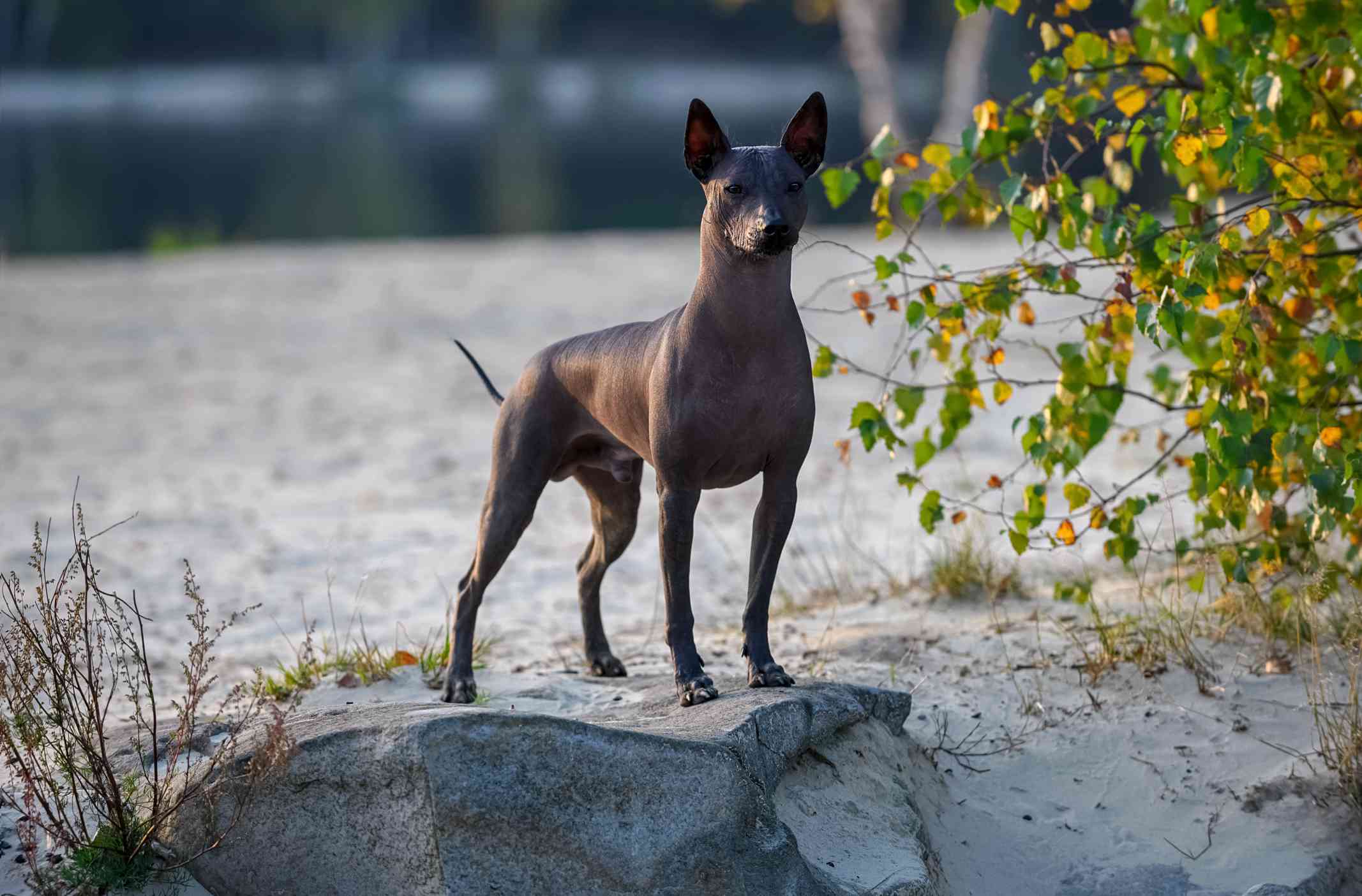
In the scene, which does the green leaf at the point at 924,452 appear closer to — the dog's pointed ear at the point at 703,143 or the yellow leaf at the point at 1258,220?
the yellow leaf at the point at 1258,220

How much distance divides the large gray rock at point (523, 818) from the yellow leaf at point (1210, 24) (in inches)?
101

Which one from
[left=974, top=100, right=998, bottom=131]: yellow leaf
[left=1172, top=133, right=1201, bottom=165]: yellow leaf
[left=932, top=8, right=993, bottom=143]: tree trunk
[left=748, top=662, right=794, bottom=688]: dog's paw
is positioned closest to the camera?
[left=748, top=662, right=794, bottom=688]: dog's paw

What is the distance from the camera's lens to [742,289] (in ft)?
12.8

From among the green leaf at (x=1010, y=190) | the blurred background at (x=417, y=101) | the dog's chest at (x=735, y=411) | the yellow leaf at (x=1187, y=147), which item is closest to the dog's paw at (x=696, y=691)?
the dog's chest at (x=735, y=411)

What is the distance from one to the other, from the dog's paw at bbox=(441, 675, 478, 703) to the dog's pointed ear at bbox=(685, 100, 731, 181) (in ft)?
5.56

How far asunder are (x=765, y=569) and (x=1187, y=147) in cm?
176

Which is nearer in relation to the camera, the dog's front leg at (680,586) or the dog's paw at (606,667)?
the dog's front leg at (680,586)

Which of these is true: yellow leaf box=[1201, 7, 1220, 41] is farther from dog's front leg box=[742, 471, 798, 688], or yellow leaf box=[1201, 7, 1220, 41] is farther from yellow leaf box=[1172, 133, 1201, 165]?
dog's front leg box=[742, 471, 798, 688]

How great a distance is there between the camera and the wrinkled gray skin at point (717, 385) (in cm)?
384

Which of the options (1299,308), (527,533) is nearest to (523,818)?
(1299,308)

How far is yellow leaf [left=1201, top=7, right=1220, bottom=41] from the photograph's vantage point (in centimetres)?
461

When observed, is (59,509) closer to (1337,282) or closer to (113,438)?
(113,438)

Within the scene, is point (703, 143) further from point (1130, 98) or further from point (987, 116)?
point (1130, 98)

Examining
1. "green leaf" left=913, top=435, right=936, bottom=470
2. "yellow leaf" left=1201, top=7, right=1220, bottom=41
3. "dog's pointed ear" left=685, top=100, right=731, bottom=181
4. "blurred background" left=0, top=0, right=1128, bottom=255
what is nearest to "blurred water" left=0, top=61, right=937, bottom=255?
"blurred background" left=0, top=0, right=1128, bottom=255
